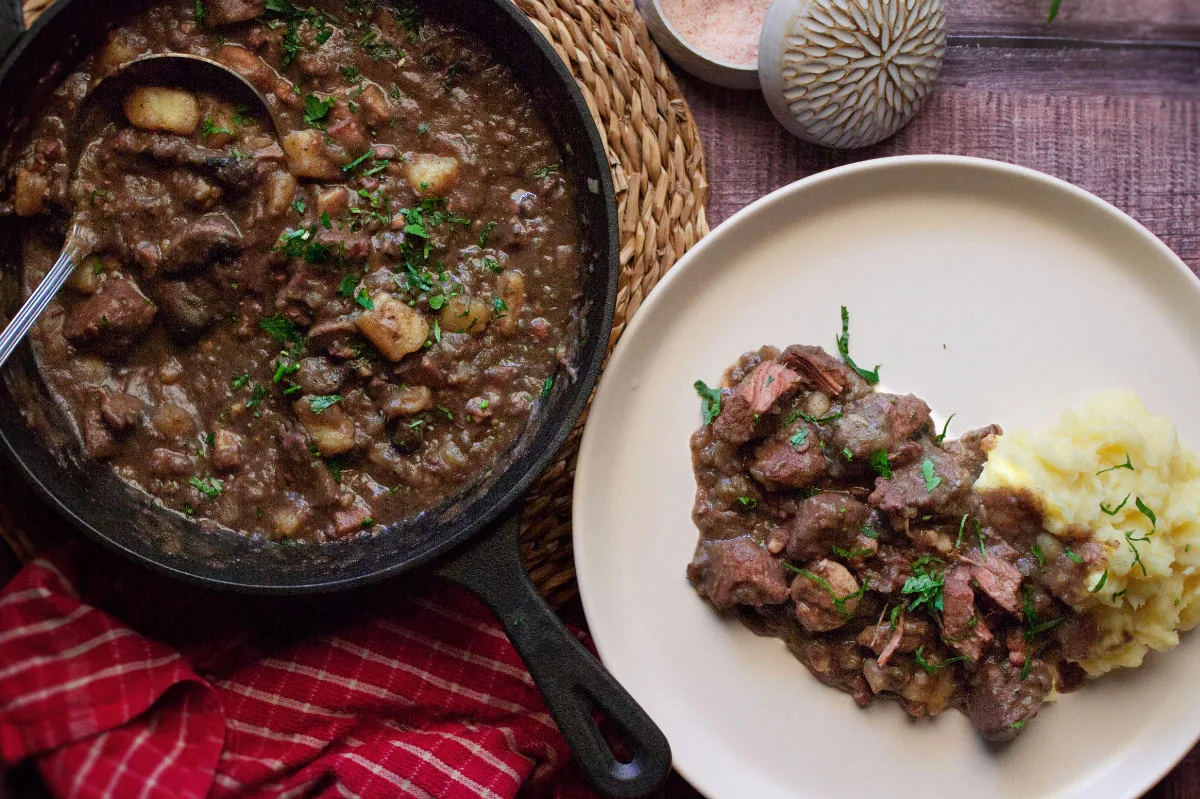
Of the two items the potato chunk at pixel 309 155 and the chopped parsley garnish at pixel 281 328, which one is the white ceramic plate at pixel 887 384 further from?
the potato chunk at pixel 309 155

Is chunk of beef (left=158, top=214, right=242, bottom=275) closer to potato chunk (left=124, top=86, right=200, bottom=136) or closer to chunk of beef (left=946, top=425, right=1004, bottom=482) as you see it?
potato chunk (left=124, top=86, right=200, bottom=136)

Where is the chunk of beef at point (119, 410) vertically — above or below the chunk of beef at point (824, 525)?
above

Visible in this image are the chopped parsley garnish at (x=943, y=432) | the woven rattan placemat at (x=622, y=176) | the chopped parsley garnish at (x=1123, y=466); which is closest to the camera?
the chopped parsley garnish at (x=1123, y=466)

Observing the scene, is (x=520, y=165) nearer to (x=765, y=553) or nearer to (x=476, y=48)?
(x=476, y=48)

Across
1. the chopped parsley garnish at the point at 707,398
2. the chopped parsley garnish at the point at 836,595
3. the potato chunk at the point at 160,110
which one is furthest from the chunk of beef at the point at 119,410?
the chopped parsley garnish at the point at 836,595

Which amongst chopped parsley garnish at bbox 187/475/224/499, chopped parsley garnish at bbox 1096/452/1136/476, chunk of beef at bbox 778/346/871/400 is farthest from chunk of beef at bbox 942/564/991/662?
chopped parsley garnish at bbox 187/475/224/499

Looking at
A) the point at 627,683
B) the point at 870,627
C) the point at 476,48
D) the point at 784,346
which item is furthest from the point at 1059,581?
the point at 476,48

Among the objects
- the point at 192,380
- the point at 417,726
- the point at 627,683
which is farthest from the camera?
the point at 417,726
